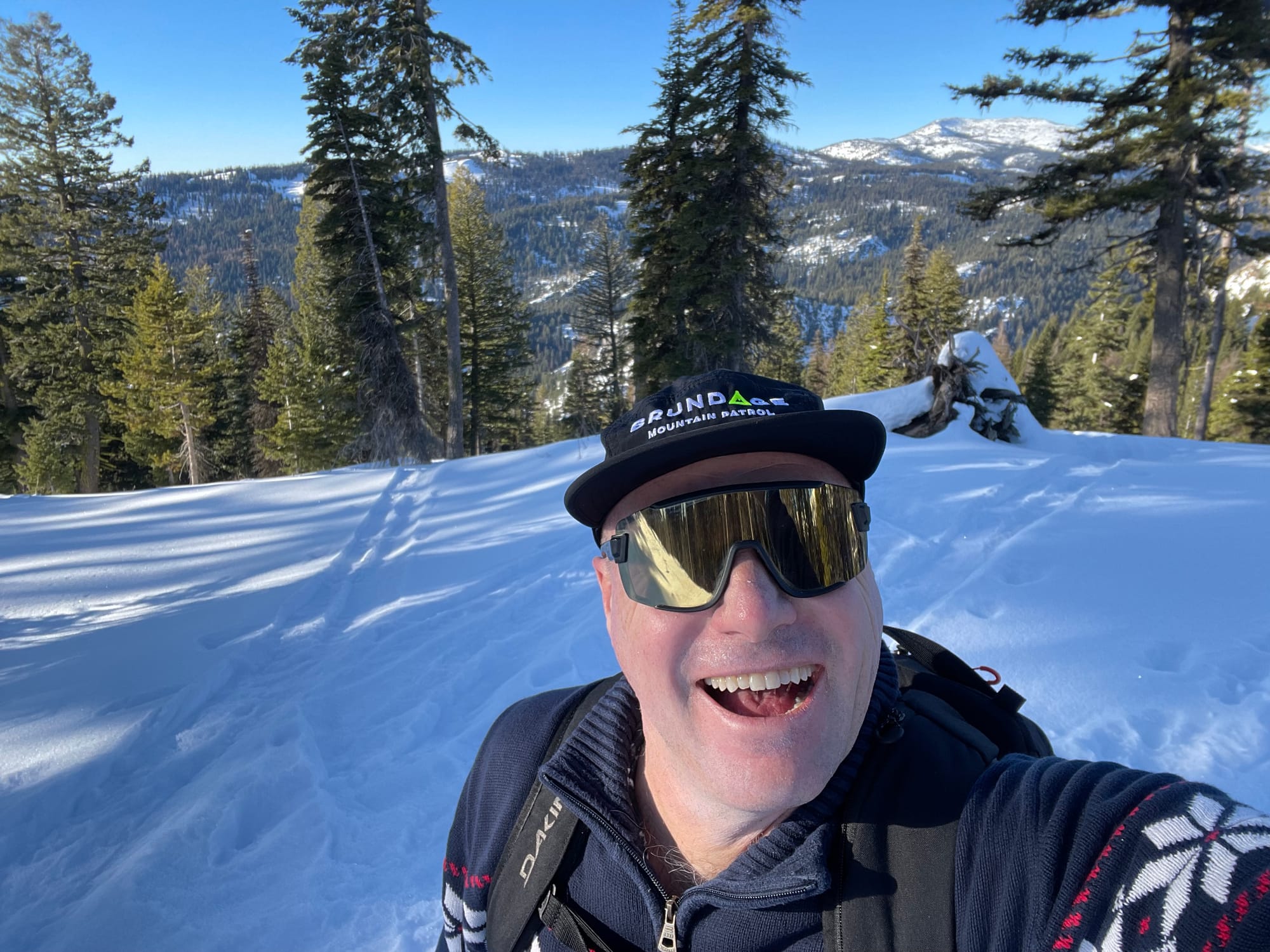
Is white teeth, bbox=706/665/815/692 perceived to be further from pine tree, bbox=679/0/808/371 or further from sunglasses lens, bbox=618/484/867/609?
pine tree, bbox=679/0/808/371

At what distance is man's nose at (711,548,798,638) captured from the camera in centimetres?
126

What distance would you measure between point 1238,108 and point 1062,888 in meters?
16.0

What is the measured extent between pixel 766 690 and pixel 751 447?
0.51 m

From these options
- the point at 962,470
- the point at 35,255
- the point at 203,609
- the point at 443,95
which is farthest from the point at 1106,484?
the point at 35,255

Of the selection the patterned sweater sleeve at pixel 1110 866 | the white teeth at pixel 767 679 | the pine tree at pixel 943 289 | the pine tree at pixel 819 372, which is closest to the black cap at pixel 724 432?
the white teeth at pixel 767 679

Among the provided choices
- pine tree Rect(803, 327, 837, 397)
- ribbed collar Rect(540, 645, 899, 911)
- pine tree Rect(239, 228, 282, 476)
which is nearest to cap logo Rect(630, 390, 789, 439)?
ribbed collar Rect(540, 645, 899, 911)

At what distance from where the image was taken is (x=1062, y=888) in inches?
40.5

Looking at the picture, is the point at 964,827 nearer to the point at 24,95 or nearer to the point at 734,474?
the point at 734,474

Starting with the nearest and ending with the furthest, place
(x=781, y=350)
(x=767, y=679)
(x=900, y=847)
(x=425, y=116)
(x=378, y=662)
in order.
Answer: (x=900, y=847) < (x=767, y=679) < (x=378, y=662) < (x=425, y=116) < (x=781, y=350)

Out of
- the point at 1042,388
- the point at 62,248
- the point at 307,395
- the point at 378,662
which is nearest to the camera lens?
the point at 378,662

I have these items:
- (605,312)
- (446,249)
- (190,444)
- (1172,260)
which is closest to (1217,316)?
(1172,260)

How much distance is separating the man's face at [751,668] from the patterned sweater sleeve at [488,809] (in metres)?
0.47

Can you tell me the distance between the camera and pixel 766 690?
49.3 inches

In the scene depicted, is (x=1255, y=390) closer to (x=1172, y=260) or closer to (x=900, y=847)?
(x=1172, y=260)
